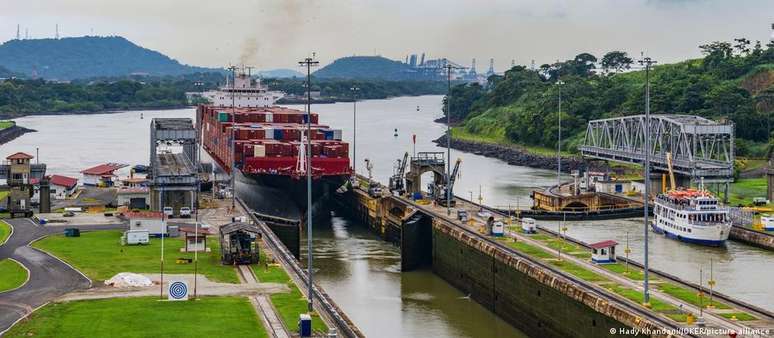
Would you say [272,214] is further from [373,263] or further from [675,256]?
[675,256]

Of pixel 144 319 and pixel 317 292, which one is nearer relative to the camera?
pixel 144 319

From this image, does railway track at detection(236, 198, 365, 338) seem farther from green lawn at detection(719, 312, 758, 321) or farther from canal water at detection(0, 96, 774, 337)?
green lawn at detection(719, 312, 758, 321)

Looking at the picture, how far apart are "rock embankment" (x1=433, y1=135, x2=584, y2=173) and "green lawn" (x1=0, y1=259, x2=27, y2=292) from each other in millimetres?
99564

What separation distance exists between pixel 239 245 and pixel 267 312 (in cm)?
1328

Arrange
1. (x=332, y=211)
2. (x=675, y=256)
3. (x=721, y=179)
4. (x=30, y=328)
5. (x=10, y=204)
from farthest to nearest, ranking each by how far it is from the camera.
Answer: (x=332, y=211), (x=721, y=179), (x=10, y=204), (x=675, y=256), (x=30, y=328)

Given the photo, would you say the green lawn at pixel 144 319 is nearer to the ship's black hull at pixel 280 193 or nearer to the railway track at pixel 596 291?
the railway track at pixel 596 291

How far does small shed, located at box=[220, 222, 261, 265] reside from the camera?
62.0m

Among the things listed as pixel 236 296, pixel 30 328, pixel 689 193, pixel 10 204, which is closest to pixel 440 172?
pixel 689 193

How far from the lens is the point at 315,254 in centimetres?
8338

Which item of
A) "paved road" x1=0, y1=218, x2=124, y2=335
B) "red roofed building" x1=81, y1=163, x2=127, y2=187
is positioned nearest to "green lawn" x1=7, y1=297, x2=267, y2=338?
"paved road" x1=0, y1=218, x2=124, y2=335

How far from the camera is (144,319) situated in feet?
156

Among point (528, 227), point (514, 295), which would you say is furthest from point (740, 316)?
point (528, 227)

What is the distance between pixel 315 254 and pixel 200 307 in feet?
109

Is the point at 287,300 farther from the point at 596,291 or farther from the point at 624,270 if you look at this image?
the point at 624,270
